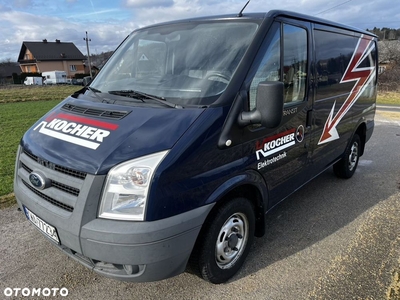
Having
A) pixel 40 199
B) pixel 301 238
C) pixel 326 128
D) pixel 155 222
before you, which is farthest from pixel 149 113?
pixel 326 128

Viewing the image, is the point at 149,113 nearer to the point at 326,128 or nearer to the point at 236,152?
the point at 236,152

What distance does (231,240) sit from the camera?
279cm

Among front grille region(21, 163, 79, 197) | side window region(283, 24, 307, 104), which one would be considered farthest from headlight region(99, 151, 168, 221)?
side window region(283, 24, 307, 104)

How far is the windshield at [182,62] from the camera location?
269 centimetres

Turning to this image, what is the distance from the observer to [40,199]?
8.23 feet

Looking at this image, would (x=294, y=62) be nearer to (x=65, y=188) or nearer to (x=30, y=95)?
(x=65, y=188)

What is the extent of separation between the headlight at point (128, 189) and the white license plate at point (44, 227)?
533 millimetres

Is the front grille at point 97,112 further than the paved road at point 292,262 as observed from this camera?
No

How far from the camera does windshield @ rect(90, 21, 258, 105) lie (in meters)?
2.69

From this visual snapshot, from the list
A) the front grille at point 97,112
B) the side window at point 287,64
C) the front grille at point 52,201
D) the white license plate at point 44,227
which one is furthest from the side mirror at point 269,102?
the white license plate at point 44,227

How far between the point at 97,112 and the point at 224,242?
1.58m

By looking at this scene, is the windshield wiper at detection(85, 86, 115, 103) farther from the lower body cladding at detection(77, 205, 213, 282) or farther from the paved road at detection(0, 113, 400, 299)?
the paved road at detection(0, 113, 400, 299)

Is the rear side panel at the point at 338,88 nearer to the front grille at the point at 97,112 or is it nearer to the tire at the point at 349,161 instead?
the tire at the point at 349,161

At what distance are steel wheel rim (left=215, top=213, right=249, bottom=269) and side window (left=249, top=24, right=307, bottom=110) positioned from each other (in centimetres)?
102
